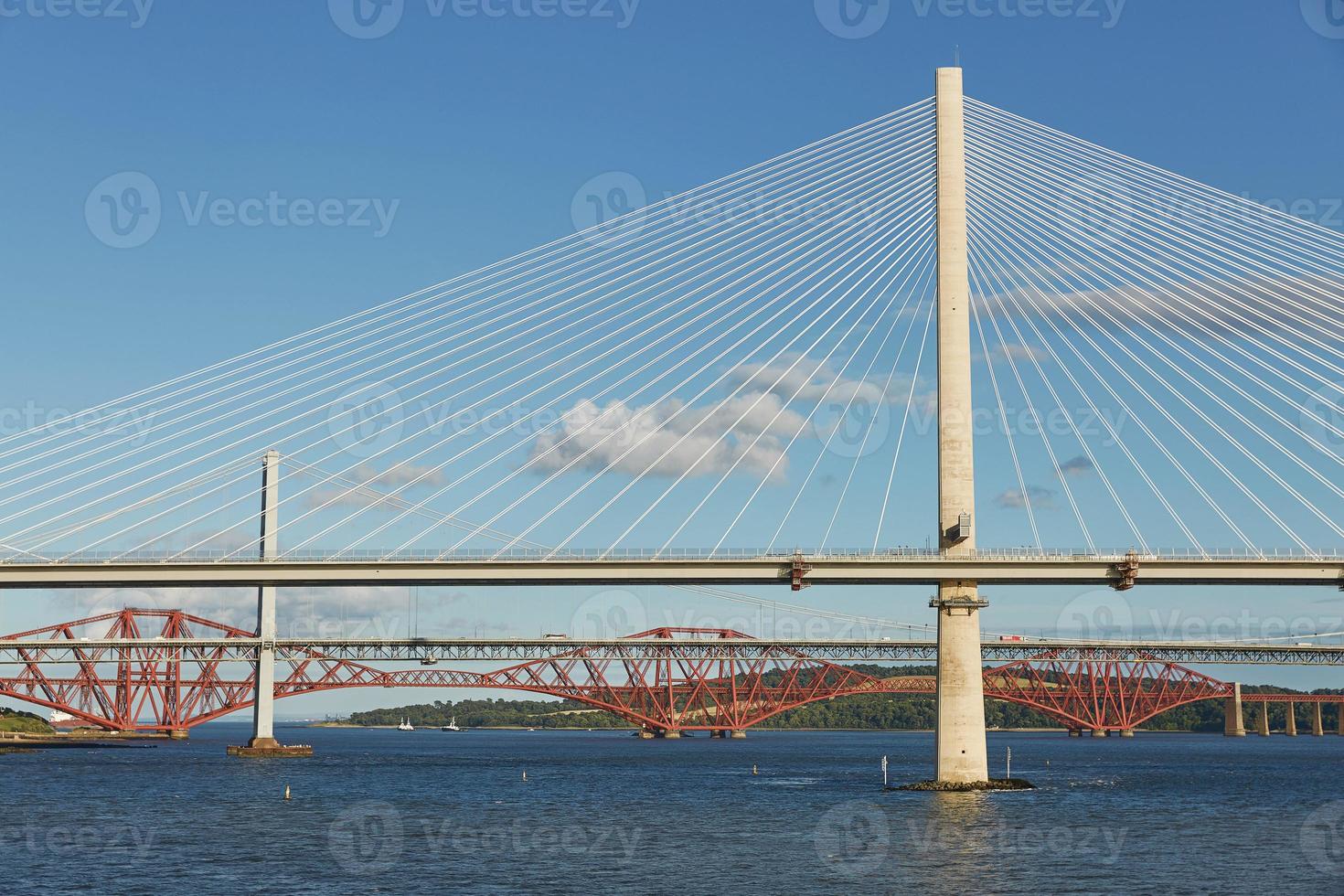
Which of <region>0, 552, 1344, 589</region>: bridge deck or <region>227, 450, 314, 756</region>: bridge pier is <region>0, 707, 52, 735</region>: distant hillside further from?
<region>0, 552, 1344, 589</region>: bridge deck

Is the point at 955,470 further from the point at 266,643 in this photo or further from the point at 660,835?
the point at 266,643

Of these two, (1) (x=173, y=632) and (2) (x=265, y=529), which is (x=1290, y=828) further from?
(1) (x=173, y=632)

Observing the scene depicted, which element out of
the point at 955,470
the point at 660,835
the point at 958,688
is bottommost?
the point at 660,835

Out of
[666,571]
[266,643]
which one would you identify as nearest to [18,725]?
[266,643]

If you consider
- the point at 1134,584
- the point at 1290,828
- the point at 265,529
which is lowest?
the point at 1290,828

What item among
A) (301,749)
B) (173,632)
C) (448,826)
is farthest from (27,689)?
(448,826)

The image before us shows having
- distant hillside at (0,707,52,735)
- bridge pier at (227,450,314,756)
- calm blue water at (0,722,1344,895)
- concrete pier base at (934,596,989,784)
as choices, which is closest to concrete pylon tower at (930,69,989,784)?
concrete pier base at (934,596,989,784)
